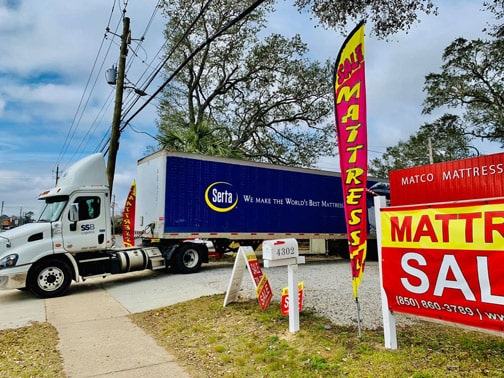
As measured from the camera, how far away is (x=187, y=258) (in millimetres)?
11086

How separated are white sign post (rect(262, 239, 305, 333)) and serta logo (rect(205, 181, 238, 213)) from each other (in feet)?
21.2

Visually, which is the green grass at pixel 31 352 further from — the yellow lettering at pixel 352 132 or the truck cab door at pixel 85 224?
the yellow lettering at pixel 352 132

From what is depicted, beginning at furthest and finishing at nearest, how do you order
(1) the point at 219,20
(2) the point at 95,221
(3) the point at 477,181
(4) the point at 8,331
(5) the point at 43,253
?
(1) the point at 219,20
(3) the point at 477,181
(2) the point at 95,221
(5) the point at 43,253
(4) the point at 8,331

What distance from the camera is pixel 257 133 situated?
2266 centimetres

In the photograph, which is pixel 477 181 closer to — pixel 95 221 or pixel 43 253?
pixel 95 221

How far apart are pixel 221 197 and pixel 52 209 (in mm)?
4650

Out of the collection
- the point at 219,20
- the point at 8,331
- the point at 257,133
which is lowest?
the point at 8,331

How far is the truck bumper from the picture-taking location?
7938 mm

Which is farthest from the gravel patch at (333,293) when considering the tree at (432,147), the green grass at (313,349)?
the tree at (432,147)

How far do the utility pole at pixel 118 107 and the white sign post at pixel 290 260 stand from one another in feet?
32.0

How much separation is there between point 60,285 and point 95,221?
5.52 feet

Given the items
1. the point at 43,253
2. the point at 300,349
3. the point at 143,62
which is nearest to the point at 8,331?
the point at 43,253

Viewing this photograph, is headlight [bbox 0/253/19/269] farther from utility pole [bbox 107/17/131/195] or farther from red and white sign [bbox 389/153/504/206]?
red and white sign [bbox 389/153/504/206]

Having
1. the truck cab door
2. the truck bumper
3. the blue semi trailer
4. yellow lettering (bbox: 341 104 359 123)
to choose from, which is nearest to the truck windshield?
the truck cab door
